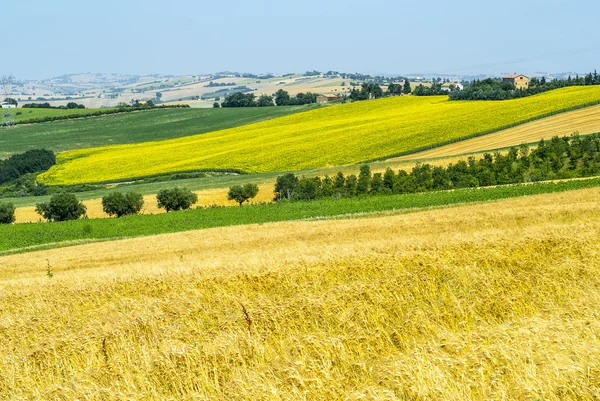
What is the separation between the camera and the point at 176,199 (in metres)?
57.1

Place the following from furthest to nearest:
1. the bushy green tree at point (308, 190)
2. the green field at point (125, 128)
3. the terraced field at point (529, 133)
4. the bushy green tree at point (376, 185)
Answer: the green field at point (125, 128) < the terraced field at point (529, 133) < the bushy green tree at point (308, 190) < the bushy green tree at point (376, 185)

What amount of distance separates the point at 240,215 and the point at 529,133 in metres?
36.7

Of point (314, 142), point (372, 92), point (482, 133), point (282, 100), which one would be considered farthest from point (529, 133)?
point (282, 100)

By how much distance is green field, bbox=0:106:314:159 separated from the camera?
119 m

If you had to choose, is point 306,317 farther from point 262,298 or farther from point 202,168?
point 202,168

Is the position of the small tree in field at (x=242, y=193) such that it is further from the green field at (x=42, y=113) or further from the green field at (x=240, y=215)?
the green field at (x=42, y=113)

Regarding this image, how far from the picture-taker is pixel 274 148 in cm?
8519

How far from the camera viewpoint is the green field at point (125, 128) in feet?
391

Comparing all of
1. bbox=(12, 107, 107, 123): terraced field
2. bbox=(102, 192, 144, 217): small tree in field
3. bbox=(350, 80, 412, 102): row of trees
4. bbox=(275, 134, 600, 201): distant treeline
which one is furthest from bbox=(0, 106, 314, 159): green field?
bbox=(275, 134, 600, 201): distant treeline

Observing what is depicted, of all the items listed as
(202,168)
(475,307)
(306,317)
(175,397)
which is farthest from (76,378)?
(202,168)

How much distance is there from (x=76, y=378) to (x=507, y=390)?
532cm

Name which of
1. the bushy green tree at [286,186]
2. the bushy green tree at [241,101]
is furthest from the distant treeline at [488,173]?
the bushy green tree at [241,101]

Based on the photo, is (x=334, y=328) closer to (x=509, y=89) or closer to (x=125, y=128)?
(x=509, y=89)

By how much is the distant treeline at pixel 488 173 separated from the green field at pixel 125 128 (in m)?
71.2
